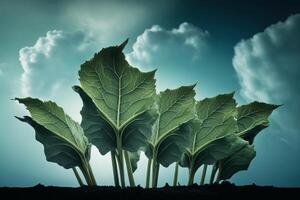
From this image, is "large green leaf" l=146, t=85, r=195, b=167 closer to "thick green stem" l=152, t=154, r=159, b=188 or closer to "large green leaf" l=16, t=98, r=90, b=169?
"thick green stem" l=152, t=154, r=159, b=188

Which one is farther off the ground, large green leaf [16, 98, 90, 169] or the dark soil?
large green leaf [16, 98, 90, 169]

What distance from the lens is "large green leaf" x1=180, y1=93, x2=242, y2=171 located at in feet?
3.87

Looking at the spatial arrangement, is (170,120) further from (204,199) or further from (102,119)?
(204,199)

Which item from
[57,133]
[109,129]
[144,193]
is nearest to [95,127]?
[109,129]

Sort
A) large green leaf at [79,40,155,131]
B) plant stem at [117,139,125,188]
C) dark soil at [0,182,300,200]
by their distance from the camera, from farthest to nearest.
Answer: plant stem at [117,139,125,188]
large green leaf at [79,40,155,131]
dark soil at [0,182,300,200]

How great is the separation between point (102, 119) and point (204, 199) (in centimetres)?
44

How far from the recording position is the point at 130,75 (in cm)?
100

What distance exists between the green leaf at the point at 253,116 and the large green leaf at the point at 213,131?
0.14 metres

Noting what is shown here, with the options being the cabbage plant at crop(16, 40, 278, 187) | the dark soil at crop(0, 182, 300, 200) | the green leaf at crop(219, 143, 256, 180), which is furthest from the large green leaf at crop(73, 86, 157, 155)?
the green leaf at crop(219, 143, 256, 180)

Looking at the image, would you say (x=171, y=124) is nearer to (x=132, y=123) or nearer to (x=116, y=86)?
(x=132, y=123)

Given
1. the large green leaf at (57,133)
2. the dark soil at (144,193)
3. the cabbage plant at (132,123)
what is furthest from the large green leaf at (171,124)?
the dark soil at (144,193)

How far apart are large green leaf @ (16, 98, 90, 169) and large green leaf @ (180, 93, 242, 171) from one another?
1.22 feet

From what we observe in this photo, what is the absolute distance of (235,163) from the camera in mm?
1370

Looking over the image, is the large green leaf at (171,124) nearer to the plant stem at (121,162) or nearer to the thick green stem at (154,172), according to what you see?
the thick green stem at (154,172)
